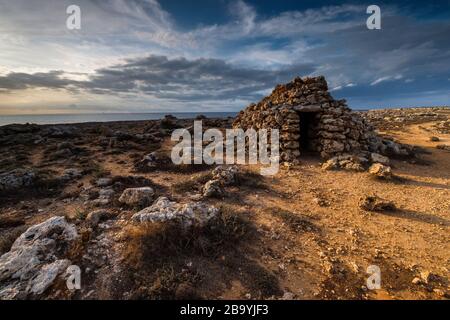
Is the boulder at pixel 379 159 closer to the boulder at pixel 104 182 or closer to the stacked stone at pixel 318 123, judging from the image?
the stacked stone at pixel 318 123

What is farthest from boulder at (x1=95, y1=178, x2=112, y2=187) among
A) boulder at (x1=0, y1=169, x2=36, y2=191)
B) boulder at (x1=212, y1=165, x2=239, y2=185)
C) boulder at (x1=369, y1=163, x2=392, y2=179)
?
boulder at (x1=369, y1=163, x2=392, y2=179)

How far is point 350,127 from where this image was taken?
14.2 metres

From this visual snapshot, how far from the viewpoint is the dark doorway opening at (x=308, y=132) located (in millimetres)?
15084

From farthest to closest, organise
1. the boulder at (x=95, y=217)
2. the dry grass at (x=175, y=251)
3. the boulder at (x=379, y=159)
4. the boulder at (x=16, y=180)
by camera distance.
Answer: the boulder at (x=379, y=159)
the boulder at (x=16, y=180)
the boulder at (x=95, y=217)
the dry grass at (x=175, y=251)

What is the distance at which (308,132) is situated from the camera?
15688 mm

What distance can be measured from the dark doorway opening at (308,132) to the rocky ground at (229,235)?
11.7 ft

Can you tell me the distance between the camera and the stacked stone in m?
13.9

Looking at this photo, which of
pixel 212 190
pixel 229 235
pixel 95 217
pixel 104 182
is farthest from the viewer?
pixel 104 182

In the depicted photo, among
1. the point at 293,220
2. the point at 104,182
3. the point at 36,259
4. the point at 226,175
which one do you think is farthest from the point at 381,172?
the point at 36,259

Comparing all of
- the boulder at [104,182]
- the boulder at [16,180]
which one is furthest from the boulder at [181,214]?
the boulder at [16,180]

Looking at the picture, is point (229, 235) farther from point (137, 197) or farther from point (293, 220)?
point (137, 197)

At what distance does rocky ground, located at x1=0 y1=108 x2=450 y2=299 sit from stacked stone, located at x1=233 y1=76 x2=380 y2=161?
2498 mm

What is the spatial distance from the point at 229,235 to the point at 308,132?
438 inches
